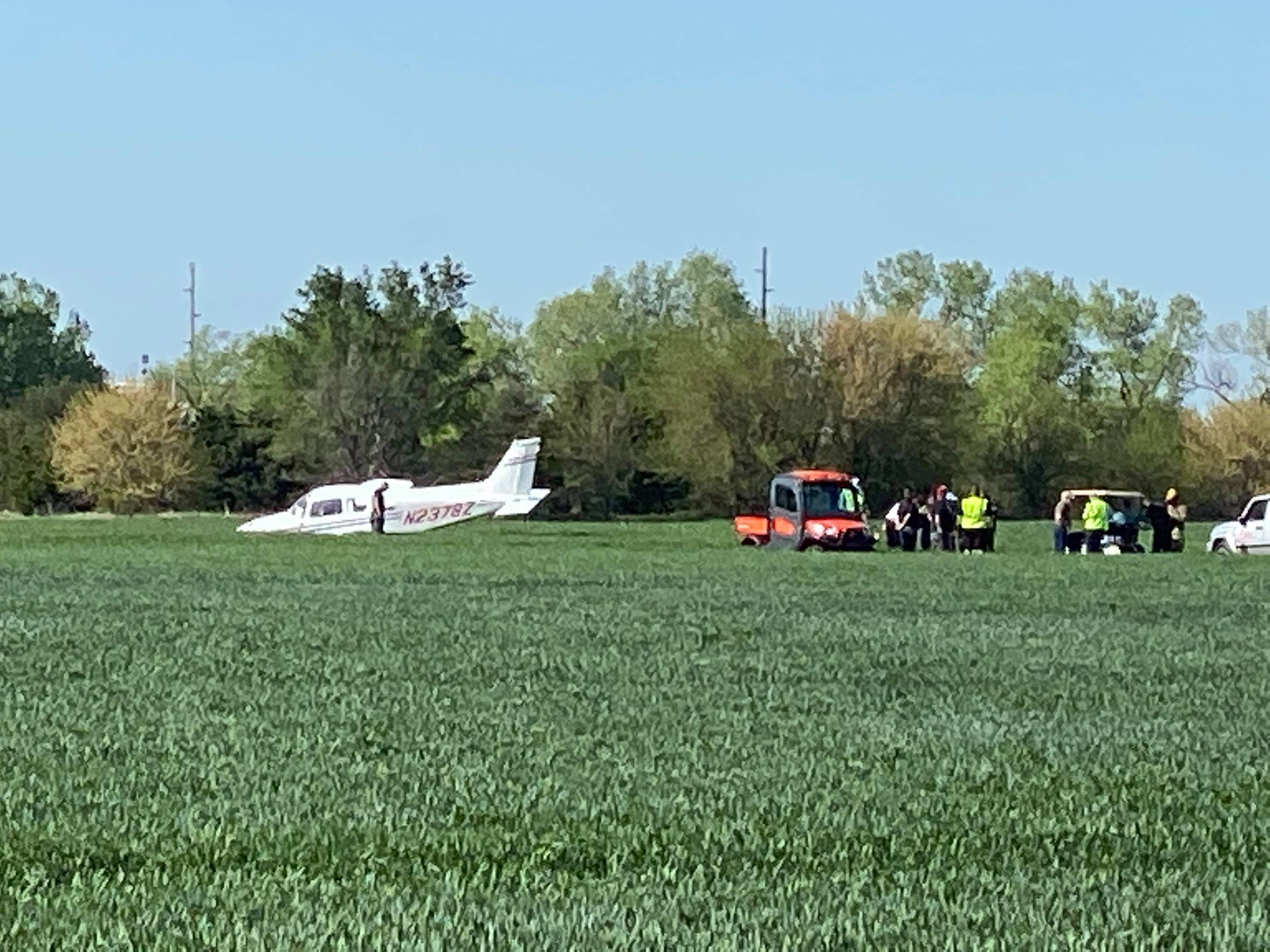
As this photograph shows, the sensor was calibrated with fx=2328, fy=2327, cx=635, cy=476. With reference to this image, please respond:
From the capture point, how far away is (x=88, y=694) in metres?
15.2

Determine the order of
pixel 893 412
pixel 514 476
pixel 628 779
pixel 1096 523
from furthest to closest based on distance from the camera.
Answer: pixel 893 412, pixel 514 476, pixel 1096 523, pixel 628 779

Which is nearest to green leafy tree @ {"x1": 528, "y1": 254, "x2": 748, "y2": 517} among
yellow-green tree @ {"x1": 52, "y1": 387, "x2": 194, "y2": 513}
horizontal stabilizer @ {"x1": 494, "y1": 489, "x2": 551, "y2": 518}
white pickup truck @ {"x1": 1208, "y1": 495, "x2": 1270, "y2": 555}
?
yellow-green tree @ {"x1": 52, "y1": 387, "x2": 194, "y2": 513}

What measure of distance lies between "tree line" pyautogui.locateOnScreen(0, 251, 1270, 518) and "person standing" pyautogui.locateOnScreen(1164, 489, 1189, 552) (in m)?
38.0

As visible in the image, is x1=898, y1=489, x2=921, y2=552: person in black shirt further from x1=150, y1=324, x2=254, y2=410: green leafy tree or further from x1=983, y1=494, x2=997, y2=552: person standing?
x1=150, y1=324, x2=254, y2=410: green leafy tree

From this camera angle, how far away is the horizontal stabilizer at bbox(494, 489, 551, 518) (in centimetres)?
6731

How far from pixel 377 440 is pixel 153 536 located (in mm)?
37401

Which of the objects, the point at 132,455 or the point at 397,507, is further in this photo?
the point at 132,455

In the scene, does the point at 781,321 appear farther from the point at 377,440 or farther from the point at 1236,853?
the point at 1236,853

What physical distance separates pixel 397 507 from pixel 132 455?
123 ft

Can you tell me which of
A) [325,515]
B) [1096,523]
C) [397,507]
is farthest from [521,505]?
[1096,523]

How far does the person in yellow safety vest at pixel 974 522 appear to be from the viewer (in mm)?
51094

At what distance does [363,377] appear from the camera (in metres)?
96.0

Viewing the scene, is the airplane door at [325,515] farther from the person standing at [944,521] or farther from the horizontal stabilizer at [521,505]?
the person standing at [944,521]

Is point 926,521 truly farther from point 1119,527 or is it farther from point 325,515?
point 325,515
